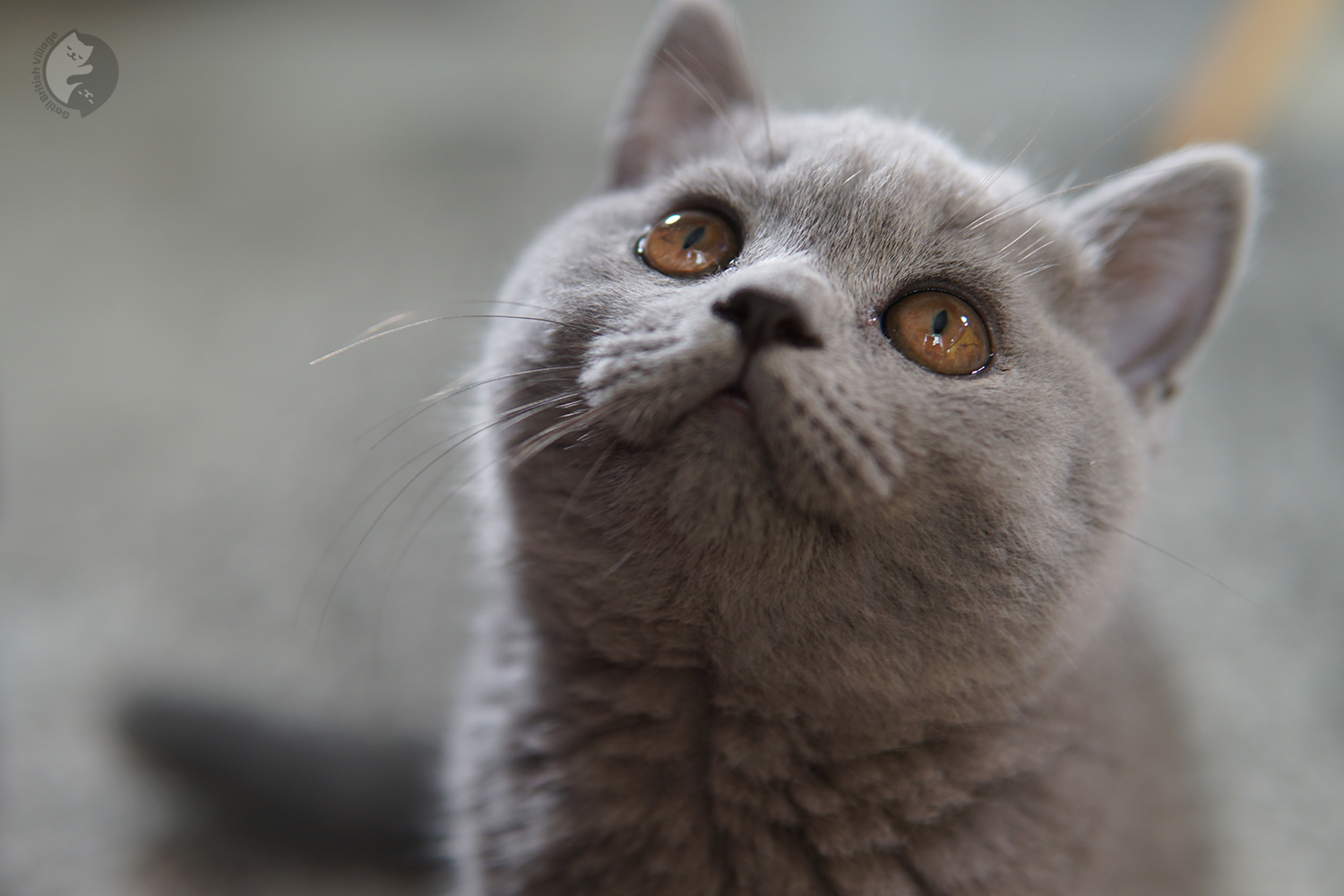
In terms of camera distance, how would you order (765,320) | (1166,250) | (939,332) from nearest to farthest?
1. (765,320)
2. (939,332)
3. (1166,250)

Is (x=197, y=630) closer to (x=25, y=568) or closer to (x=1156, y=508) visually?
(x=25, y=568)

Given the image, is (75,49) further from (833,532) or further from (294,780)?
(833,532)

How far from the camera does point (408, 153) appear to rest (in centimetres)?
214

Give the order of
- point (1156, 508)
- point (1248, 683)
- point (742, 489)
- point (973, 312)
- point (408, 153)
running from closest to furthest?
point (742, 489) < point (973, 312) < point (1156, 508) < point (1248, 683) < point (408, 153)

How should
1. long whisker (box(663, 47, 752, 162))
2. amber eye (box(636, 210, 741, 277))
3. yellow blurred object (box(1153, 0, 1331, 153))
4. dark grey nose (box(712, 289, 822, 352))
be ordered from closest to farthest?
dark grey nose (box(712, 289, 822, 352)) → amber eye (box(636, 210, 741, 277)) → long whisker (box(663, 47, 752, 162)) → yellow blurred object (box(1153, 0, 1331, 153))

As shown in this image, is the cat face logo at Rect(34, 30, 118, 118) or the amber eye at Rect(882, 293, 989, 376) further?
the cat face logo at Rect(34, 30, 118, 118)

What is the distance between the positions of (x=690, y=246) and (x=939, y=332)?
0.77ft

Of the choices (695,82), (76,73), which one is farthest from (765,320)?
(76,73)

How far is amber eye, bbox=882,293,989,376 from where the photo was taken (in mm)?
694

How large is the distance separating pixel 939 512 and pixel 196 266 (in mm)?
1786

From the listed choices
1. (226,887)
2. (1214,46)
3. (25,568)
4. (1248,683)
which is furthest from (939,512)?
(1214,46)

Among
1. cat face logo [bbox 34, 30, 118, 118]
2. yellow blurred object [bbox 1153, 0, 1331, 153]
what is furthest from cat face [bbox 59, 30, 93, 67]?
yellow blurred object [bbox 1153, 0, 1331, 153]

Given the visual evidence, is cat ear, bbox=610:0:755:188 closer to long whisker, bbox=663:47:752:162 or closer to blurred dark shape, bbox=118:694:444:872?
long whisker, bbox=663:47:752:162

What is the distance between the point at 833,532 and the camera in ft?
2.05
